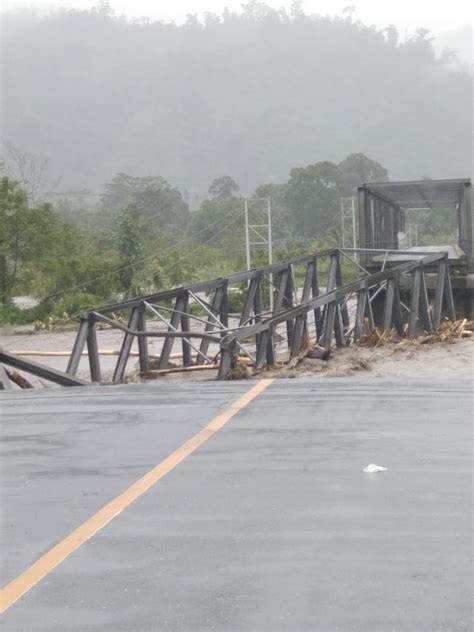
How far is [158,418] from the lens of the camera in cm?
630

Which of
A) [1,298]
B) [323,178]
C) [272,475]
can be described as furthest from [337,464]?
[323,178]

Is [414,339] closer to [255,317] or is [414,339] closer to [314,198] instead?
[255,317]

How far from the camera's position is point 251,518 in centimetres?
393

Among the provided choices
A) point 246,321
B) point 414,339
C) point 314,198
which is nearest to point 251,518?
point 246,321

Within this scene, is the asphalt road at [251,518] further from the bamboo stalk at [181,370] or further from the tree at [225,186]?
the tree at [225,186]

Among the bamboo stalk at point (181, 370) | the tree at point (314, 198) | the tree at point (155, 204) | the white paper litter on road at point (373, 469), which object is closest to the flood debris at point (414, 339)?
the bamboo stalk at point (181, 370)

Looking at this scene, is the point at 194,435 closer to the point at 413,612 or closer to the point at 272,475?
the point at 272,475

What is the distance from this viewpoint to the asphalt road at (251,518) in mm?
3027

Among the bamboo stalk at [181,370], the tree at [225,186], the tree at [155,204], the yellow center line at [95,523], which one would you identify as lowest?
the bamboo stalk at [181,370]

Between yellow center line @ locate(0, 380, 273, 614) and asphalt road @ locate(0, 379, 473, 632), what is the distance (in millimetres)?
42

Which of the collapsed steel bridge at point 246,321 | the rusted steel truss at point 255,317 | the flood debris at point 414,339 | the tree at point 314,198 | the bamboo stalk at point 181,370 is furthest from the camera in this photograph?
the tree at point 314,198

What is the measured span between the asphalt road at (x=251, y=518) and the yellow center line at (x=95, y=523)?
0.04m

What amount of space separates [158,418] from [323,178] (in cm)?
11012

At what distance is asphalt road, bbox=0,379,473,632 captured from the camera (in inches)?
119
